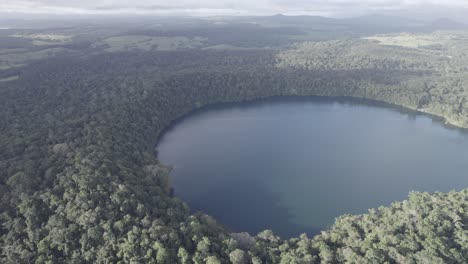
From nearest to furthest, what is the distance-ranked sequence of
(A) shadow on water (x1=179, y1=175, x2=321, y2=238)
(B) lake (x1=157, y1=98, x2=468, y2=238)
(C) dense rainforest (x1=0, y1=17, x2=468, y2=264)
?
(C) dense rainforest (x1=0, y1=17, x2=468, y2=264) → (A) shadow on water (x1=179, y1=175, x2=321, y2=238) → (B) lake (x1=157, y1=98, x2=468, y2=238)

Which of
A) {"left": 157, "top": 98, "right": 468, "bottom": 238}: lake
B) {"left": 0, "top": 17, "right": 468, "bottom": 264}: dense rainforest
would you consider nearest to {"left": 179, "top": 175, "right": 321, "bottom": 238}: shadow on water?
{"left": 157, "top": 98, "right": 468, "bottom": 238}: lake

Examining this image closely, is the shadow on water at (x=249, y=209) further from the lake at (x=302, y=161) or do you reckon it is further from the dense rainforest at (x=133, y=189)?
the dense rainforest at (x=133, y=189)

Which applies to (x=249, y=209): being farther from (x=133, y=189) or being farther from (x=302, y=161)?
(x=302, y=161)

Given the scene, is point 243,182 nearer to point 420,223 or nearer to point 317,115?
point 420,223

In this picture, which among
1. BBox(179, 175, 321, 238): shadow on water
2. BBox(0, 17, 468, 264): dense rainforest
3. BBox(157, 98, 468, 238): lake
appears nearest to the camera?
BBox(0, 17, 468, 264): dense rainforest

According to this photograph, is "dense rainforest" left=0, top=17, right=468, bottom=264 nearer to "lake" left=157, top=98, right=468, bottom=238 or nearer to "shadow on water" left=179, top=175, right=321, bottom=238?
"lake" left=157, top=98, right=468, bottom=238

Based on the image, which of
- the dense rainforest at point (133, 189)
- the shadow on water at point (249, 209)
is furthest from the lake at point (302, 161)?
the dense rainforest at point (133, 189)

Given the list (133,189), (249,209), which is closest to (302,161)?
(249,209)
